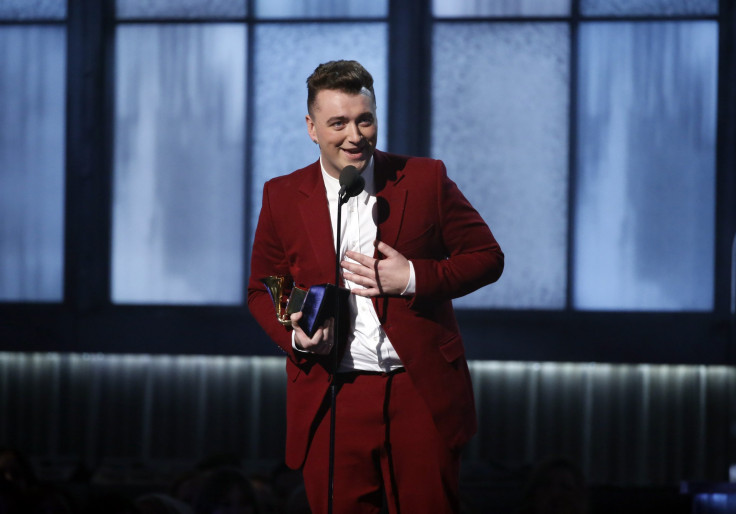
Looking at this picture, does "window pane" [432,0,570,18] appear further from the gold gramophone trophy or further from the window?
the gold gramophone trophy

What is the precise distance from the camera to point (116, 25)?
5.30 meters

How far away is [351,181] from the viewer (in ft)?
5.65

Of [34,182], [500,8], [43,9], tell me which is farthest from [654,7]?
[34,182]

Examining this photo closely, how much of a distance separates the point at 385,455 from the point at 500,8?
391 cm

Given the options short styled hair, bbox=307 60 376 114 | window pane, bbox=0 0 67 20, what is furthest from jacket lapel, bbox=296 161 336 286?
window pane, bbox=0 0 67 20

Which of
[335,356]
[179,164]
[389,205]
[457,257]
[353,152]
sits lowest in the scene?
[335,356]

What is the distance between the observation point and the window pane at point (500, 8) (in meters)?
5.08

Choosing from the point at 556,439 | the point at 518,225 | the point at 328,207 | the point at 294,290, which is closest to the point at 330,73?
the point at 328,207

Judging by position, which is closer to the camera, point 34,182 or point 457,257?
point 457,257

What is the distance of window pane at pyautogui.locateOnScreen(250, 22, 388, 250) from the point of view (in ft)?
16.9

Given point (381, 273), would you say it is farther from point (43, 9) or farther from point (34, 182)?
point (43, 9)

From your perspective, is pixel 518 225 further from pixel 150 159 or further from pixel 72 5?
pixel 72 5

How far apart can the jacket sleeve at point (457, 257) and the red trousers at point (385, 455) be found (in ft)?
0.74

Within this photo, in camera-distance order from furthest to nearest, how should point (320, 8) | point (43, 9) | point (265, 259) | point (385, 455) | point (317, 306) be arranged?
point (43, 9) < point (320, 8) < point (265, 259) < point (385, 455) < point (317, 306)
